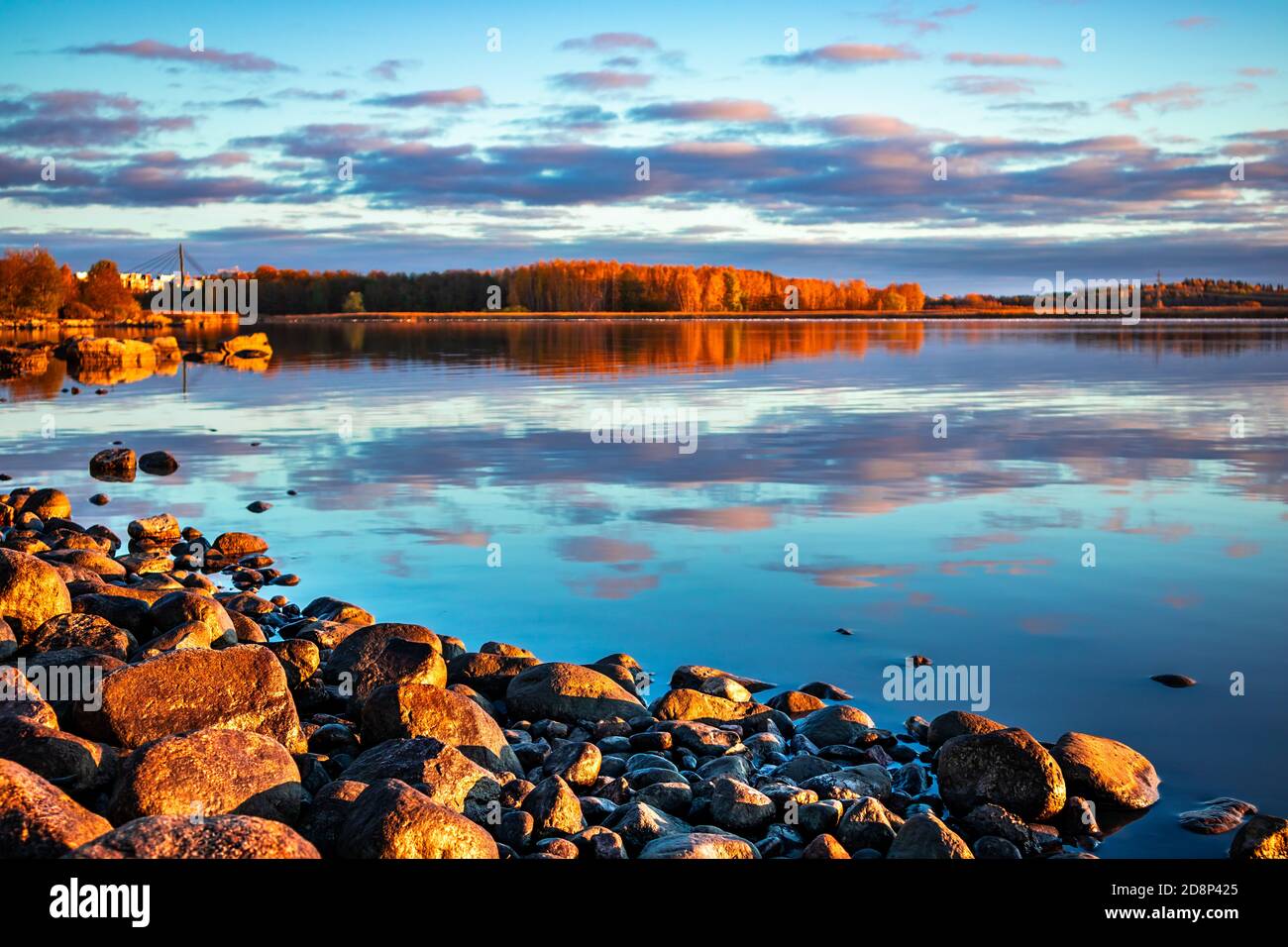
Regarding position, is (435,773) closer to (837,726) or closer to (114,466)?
(837,726)

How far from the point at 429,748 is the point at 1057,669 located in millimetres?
6145

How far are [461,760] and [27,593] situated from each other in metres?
5.10

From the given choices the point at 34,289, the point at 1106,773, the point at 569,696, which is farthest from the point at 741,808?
the point at 34,289

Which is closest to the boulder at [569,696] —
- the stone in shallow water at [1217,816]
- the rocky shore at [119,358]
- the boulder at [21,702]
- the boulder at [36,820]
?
the boulder at [21,702]

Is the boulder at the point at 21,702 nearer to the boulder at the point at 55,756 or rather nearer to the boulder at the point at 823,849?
the boulder at the point at 55,756

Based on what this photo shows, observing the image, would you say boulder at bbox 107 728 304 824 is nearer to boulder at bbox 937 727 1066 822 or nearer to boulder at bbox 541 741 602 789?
boulder at bbox 541 741 602 789

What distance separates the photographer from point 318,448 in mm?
25828

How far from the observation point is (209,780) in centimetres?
694

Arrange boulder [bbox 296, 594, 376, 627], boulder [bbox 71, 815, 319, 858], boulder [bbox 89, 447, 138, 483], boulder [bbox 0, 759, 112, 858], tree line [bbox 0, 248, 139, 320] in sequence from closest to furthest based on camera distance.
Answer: boulder [bbox 71, 815, 319, 858] → boulder [bbox 0, 759, 112, 858] → boulder [bbox 296, 594, 376, 627] → boulder [bbox 89, 447, 138, 483] → tree line [bbox 0, 248, 139, 320]

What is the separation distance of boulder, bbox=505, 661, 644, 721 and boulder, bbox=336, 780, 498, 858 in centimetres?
290

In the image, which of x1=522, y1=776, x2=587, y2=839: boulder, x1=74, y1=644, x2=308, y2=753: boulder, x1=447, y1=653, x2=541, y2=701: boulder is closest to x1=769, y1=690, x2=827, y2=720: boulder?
x1=447, y1=653, x2=541, y2=701: boulder

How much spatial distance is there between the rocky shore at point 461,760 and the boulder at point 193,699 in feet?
0.05

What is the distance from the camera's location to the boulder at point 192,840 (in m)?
5.69

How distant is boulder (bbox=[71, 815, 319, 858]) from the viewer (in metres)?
5.69
